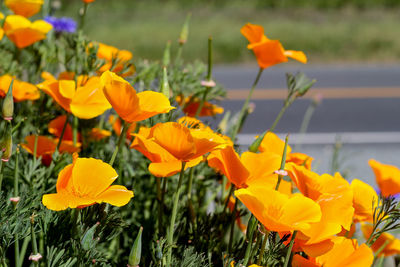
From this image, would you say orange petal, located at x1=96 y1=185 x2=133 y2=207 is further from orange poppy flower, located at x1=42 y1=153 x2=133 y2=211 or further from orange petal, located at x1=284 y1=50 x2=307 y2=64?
orange petal, located at x1=284 y1=50 x2=307 y2=64

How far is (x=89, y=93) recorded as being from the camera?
979 mm

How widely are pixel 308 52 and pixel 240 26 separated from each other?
4.85 feet

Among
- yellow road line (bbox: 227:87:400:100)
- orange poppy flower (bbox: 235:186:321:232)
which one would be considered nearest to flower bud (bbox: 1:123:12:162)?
orange poppy flower (bbox: 235:186:321:232)

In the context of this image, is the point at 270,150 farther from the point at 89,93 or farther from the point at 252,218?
the point at 89,93

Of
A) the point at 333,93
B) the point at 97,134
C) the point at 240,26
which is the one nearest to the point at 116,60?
the point at 97,134

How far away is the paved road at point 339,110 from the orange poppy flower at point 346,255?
3456 mm

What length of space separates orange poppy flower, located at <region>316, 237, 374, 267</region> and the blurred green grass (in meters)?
7.59

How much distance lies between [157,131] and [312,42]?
9.15 m

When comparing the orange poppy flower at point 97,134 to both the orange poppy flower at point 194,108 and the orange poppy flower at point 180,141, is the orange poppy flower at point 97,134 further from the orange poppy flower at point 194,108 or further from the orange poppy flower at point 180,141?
the orange poppy flower at point 180,141

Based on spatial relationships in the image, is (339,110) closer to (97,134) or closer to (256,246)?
(97,134)

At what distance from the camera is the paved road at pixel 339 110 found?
5.28 m

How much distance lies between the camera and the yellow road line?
294 inches

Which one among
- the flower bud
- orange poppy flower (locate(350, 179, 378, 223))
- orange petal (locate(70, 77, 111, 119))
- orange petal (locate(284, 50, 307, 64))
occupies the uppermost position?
orange petal (locate(284, 50, 307, 64))

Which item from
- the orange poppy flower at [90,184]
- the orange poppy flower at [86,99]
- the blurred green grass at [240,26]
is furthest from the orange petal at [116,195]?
the blurred green grass at [240,26]
